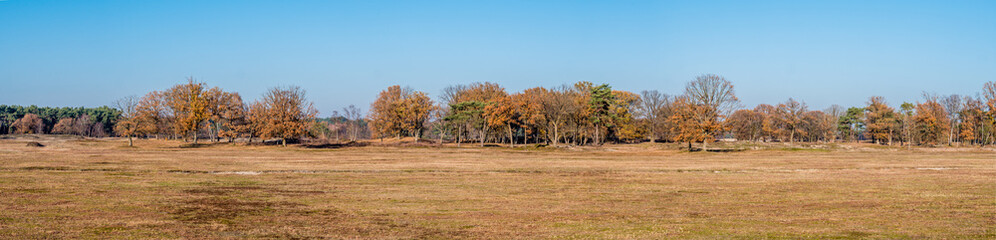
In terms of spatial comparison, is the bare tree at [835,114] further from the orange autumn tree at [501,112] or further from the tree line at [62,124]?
the tree line at [62,124]

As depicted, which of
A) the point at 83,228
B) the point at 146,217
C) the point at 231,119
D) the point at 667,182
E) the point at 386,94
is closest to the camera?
the point at 83,228

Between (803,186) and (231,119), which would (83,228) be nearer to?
(803,186)

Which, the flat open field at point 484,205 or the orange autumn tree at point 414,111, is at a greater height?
the orange autumn tree at point 414,111

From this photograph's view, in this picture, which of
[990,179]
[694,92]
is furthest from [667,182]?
[694,92]

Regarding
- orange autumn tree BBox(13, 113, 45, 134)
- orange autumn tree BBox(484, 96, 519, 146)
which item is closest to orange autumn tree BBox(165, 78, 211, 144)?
orange autumn tree BBox(484, 96, 519, 146)

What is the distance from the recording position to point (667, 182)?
90.5 ft

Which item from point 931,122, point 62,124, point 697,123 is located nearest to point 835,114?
point 931,122

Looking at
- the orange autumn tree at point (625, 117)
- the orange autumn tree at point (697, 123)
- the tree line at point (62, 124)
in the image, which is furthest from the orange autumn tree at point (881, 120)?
the tree line at point (62, 124)

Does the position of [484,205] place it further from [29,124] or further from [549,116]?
[29,124]

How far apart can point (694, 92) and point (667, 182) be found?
49.0m

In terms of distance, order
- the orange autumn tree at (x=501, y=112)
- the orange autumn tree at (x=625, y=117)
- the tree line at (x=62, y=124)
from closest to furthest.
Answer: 1. the orange autumn tree at (x=501, y=112)
2. the orange autumn tree at (x=625, y=117)
3. the tree line at (x=62, y=124)

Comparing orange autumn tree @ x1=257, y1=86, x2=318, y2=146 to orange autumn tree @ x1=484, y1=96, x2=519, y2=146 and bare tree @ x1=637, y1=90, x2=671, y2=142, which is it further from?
bare tree @ x1=637, y1=90, x2=671, y2=142

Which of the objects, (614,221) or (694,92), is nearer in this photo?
(614,221)

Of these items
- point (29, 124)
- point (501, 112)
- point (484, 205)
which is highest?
point (501, 112)
